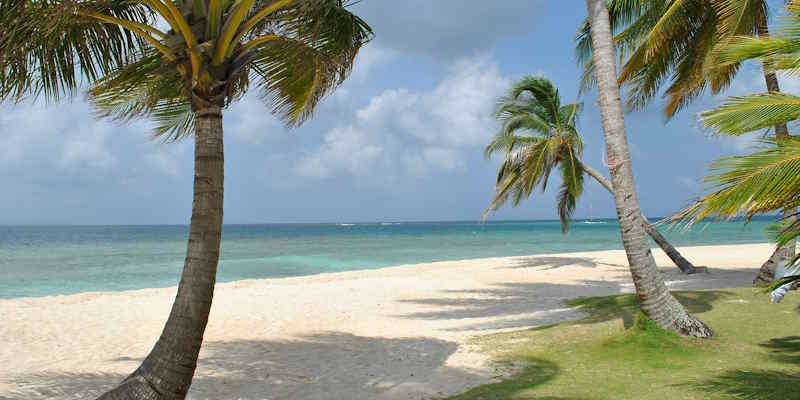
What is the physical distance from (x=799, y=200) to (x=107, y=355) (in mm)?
8213

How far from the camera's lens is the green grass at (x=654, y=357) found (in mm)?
5184

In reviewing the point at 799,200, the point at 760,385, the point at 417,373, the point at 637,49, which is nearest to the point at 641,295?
the point at 760,385

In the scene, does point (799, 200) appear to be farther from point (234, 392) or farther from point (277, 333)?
point (277, 333)

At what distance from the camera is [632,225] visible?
710cm

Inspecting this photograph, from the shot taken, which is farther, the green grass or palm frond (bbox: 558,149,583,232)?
palm frond (bbox: 558,149,583,232)

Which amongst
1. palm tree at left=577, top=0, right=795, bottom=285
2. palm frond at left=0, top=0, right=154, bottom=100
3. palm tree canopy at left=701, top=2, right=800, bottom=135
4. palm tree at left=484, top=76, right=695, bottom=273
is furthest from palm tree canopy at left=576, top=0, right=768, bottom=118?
palm frond at left=0, top=0, right=154, bottom=100

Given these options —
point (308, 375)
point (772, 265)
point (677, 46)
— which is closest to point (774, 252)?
point (772, 265)

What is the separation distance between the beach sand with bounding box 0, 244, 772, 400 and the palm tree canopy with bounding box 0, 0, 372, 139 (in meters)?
3.15

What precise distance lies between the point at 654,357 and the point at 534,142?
1068 centimetres

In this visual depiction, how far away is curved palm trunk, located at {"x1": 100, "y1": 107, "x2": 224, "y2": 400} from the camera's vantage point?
4.13 metres

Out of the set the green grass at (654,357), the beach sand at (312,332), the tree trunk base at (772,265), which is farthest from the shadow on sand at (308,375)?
the tree trunk base at (772,265)

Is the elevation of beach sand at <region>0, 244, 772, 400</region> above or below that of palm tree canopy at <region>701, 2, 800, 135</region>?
below

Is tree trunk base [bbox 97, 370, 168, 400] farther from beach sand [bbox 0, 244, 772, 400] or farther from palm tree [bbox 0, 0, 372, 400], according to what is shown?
beach sand [bbox 0, 244, 772, 400]

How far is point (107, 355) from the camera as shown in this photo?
25.7ft
